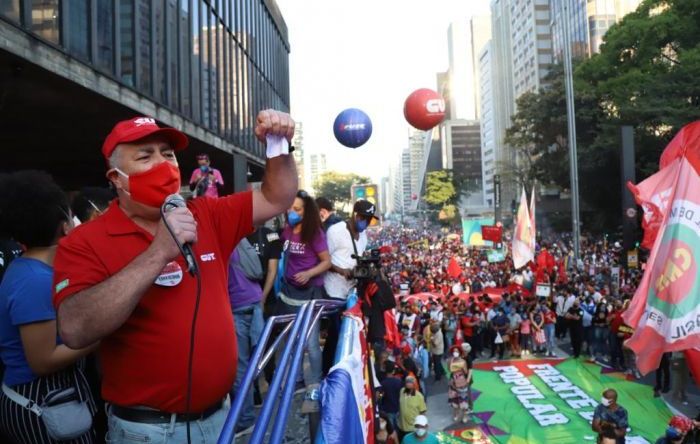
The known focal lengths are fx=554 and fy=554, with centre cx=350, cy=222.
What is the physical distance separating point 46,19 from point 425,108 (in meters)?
7.10

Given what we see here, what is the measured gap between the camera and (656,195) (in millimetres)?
7527

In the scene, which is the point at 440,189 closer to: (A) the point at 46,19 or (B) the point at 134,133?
(A) the point at 46,19

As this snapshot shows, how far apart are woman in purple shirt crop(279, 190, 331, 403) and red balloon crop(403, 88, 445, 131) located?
7.33 metres

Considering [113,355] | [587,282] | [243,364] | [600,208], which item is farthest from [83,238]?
[600,208]

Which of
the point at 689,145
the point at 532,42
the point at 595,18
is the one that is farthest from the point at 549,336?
the point at 532,42

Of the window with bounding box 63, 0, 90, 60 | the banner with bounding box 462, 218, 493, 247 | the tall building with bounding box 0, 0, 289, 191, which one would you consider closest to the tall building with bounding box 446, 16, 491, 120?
the banner with bounding box 462, 218, 493, 247

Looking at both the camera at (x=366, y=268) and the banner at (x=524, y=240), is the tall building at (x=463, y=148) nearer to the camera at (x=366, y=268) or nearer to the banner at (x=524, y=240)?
the banner at (x=524, y=240)

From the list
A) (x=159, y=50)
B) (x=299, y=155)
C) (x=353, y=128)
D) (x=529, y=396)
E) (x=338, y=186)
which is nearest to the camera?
(x=353, y=128)

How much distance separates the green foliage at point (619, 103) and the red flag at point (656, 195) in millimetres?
21949

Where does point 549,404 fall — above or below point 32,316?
below

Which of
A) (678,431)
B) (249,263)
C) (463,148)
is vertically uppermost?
(463,148)

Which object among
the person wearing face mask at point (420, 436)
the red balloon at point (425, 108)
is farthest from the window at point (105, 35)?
the person wearing face mask at point (420, 436)

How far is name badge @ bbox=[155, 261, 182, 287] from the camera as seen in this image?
190 centimetres

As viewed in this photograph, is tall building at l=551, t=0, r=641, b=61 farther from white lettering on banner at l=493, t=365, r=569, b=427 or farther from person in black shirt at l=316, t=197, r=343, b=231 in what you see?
person in black shirt at l=316, t=197, r=343, b=231
